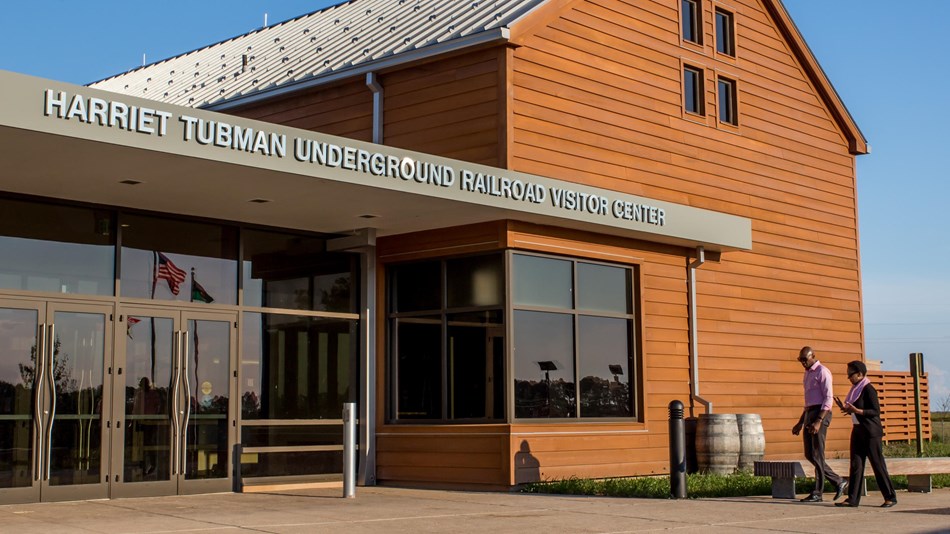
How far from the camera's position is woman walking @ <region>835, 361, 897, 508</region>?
12820 mm

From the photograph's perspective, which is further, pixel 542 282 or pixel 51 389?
pixel 542 282

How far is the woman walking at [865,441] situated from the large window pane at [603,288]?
16.5 feet

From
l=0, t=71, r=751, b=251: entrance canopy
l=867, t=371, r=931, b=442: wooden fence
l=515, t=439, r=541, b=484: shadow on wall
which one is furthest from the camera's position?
l=867, t=371, r=931, b=442: wooden fence

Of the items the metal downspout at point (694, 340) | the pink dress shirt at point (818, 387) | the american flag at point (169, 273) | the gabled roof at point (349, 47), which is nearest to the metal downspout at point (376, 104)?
the gabled roof at point (349, 47)

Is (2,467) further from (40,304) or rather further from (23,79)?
(23,79)

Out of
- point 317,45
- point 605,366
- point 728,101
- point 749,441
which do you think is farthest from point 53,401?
point 728,101

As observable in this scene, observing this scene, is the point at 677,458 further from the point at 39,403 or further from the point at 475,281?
the point at 39,403

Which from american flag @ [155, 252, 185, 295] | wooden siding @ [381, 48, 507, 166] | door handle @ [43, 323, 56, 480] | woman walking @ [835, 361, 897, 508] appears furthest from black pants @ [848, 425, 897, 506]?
door handle @ [43, 323, 56, 480]

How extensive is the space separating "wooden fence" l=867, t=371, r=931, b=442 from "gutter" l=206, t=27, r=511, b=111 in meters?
15.3

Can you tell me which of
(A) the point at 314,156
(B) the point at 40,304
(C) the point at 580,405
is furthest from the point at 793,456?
(B) the point at 40,304

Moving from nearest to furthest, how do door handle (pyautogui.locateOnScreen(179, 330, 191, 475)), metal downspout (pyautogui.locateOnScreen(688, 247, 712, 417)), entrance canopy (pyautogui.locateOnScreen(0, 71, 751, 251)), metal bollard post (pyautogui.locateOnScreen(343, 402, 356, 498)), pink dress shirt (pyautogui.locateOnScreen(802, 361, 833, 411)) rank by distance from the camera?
entrance canopy (pyautogui.locateOnScreen(0, 71, 751, 251))
pink dress shirt (pyautogui.locateOnScreen(802, 361, 833, 411))
metal bollard post (pyautogui.locateOnScreen(343, 402, 356, 498))
door handle (pyautogui.locateOnScreen(179, 330, 191, 475))
metal downspout (pyautogui.locateOnScreen(688, 247, 712, 417))

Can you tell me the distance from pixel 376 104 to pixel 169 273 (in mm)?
4190

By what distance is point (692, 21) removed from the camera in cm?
2044

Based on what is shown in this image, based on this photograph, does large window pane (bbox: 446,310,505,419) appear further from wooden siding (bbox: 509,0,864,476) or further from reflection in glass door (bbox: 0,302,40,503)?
reflection in glass door (bbox: 0,302,40,503)
